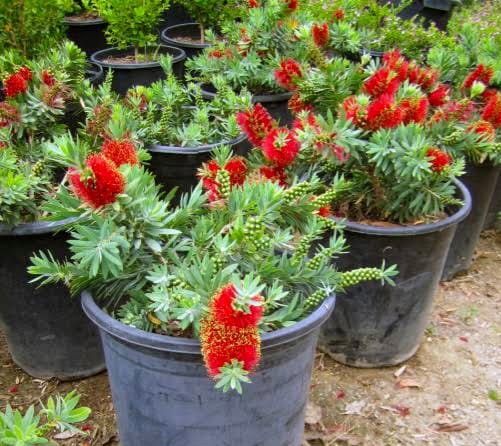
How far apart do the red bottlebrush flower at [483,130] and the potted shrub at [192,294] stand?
3.77 feet

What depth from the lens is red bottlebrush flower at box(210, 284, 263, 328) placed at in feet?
3.68

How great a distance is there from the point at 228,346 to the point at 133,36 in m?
3.20

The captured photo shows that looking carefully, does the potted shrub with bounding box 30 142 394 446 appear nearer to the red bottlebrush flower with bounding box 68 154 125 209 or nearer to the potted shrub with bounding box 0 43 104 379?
the red bottlebrush flower with bounding box 68 154 125 209

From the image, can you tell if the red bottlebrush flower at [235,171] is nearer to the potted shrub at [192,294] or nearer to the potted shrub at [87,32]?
the potted shrub at [192,294]

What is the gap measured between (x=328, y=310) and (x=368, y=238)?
2.25ft

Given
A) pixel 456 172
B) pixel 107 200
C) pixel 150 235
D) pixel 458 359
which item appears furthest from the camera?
pixel 458 359

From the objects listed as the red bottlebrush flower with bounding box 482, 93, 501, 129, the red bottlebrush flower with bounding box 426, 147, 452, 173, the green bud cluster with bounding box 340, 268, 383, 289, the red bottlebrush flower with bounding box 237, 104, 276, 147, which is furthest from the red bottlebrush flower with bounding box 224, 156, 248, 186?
the red bottlebrush flower with bounding box 482, 93, 501, 129

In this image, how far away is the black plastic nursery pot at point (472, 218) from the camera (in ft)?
9.15

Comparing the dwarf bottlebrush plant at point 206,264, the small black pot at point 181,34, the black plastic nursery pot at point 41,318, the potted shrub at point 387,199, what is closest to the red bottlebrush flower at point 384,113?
the potted shrub at point 387,199

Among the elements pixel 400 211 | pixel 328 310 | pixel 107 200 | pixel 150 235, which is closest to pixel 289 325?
pixel 328 310

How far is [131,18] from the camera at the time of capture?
3.80m

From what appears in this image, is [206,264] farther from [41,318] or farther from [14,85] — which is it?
[14,85]

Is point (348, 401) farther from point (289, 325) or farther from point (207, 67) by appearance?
point (207, 67)

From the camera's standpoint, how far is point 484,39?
3424 millimetres
